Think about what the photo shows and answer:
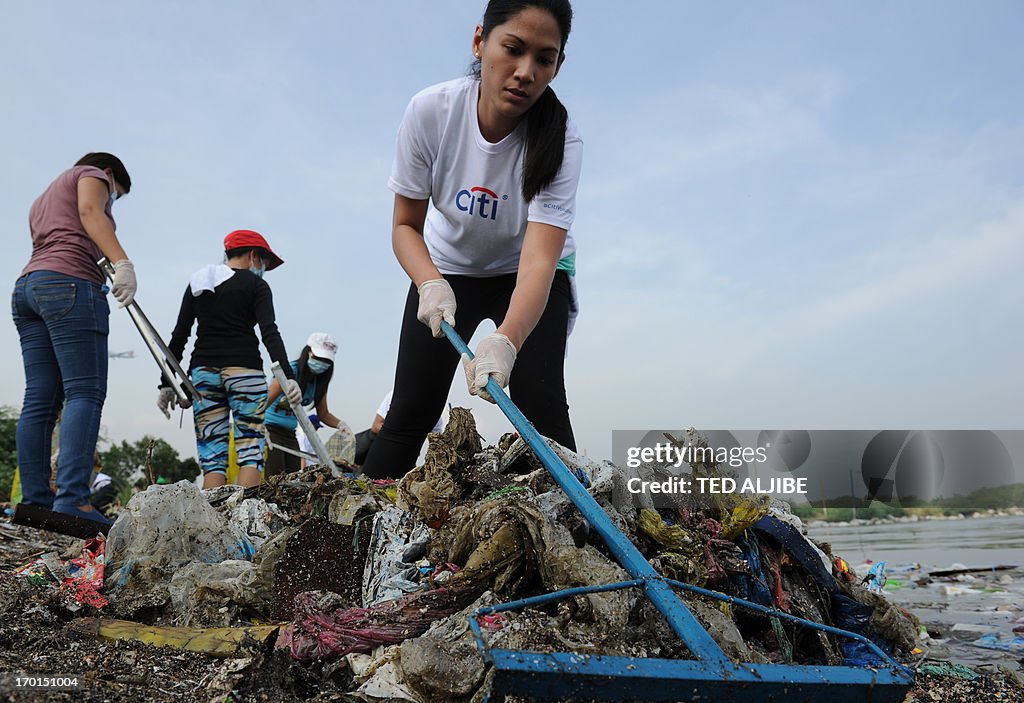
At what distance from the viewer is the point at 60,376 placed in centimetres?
368

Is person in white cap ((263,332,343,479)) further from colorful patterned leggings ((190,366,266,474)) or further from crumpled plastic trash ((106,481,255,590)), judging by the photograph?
crumpled plastic trash ((106,481,255,590))

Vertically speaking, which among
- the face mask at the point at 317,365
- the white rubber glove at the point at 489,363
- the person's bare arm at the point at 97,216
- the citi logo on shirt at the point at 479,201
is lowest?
the white rubber glove at the point at 489,363

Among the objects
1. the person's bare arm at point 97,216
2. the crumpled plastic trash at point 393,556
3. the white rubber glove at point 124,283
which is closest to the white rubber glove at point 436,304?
the crumpled plastic trash at point 393,556

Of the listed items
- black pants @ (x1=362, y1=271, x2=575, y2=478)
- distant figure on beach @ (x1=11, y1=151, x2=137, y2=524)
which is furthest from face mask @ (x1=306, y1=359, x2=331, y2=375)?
black pants @ (x1=362, y1=271, x2=575, y2=478)

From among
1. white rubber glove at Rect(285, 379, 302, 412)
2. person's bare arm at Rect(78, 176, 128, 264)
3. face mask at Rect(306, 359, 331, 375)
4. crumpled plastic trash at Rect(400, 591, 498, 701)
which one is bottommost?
crumpled plastic trash at Rect(400, 591, 498, 701)

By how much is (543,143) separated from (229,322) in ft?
8.99

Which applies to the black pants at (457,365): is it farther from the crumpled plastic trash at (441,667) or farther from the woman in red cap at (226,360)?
the woman in red cap at (226,360)

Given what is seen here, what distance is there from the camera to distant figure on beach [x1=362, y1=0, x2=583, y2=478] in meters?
2.40

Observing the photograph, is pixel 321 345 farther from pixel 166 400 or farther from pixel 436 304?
pixel 436 304

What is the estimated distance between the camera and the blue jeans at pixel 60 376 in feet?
11.2

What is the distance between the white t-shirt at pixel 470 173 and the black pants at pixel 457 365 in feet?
0.63

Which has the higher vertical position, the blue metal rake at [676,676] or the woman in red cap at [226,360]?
the woman in red cap at [226,360]

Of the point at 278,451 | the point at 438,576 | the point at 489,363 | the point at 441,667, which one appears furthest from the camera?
the point at 278,451

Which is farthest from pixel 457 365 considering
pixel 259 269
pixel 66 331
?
pixel 259 269
